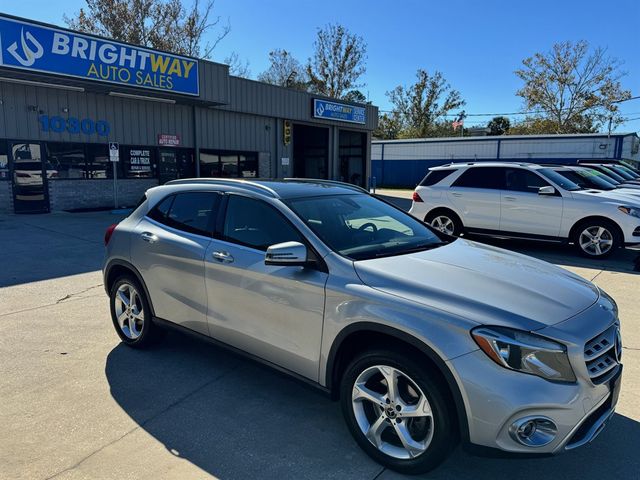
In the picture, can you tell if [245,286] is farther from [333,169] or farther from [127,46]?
[333,169]

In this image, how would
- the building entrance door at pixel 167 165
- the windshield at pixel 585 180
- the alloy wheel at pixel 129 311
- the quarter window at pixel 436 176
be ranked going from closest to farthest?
the alloy wheel at pixel 129 311, the windshield at pixel 585 180, the quarter window at pixel 436 176, the building entrance door at pixel 167 165

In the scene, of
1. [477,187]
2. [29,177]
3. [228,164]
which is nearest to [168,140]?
[228,164]

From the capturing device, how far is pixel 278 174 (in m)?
23.7

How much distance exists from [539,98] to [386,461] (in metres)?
50.3

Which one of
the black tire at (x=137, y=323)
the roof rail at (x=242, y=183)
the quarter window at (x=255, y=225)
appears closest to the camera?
the quarter window at (x=255, y=225)

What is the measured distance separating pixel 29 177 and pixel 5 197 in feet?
3.14

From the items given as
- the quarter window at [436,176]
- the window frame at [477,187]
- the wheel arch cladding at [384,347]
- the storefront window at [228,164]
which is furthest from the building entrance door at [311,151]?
the wheel arch cladding at [384,347]

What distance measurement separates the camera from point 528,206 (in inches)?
368

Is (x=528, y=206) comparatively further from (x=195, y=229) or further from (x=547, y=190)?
(x=195, y=229)

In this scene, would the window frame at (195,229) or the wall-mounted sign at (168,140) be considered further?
the wall-mounted sign at (168,140)

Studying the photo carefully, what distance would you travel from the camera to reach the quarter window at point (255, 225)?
131 inches

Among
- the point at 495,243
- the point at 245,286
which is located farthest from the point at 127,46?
the point at 245,286

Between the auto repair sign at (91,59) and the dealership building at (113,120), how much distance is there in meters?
0.03

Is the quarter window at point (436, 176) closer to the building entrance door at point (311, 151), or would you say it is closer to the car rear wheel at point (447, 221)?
the car rear wheel at point (447, 221)
